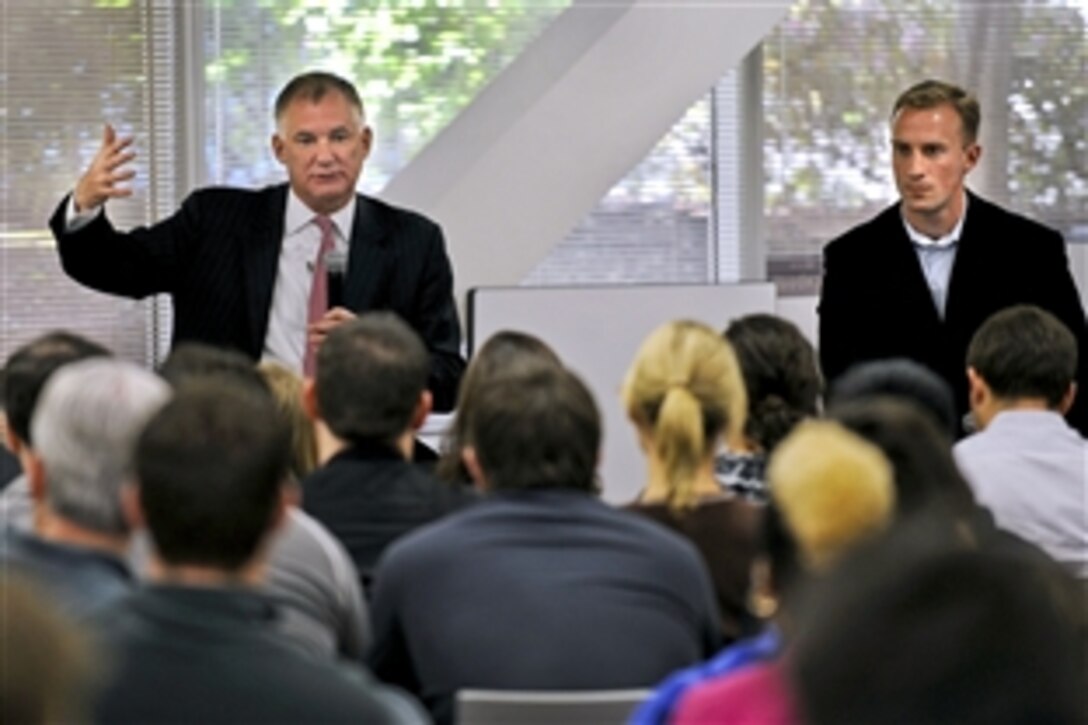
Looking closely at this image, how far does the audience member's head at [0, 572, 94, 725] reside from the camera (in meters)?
1.45

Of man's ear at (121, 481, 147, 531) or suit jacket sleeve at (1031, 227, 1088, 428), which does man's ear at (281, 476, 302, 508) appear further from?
suit jacket sleeve at (1031, 227, 1088, 428)

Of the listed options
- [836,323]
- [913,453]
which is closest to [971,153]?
[836,323]

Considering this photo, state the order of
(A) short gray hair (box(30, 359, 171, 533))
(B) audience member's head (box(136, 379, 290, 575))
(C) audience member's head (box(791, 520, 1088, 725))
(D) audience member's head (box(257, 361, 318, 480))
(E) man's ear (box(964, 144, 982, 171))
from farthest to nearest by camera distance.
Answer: (E) man's ear (box(964, 144, 982, 171)) → (D) audience member's head (box(257, 361, 318, 480)) → (A) short gray hair (box(30, 359, 171, 533)) → (B) audience member's head (box(136, 379, 290, 575)) → (C) audience member's head (box(791, 520, 1088, 725))

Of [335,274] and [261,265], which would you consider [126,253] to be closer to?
[261,265]

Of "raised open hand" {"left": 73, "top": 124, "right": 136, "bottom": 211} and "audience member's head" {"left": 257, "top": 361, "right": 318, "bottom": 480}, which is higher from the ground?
"raised open hand" {"left": 73, "top": 124, "right": 136, "bottom": 211}

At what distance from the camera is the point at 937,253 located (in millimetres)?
5895

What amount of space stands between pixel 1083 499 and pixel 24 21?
4.17 meters

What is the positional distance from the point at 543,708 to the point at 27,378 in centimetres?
122

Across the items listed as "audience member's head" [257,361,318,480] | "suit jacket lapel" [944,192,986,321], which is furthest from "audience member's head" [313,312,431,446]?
"suit jacket lapel" [944,192,986,321]

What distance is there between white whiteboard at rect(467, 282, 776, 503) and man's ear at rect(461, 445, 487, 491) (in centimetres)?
256

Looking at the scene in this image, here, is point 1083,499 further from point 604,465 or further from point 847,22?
point 847,22

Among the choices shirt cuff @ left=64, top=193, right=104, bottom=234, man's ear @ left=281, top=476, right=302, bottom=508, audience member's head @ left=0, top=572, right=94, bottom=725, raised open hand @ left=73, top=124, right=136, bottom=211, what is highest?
raised open hand @ left=73, top=124, right=136, bottom=211

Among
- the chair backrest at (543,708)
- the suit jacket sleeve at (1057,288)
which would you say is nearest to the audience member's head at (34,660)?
the chair backrest at (543,708)

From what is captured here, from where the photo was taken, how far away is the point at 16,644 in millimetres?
1451
